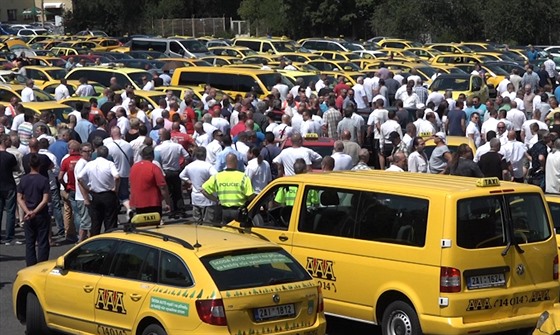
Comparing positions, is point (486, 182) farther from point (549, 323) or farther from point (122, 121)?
point (122, 121)

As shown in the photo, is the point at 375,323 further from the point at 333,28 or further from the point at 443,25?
the point at 333,28

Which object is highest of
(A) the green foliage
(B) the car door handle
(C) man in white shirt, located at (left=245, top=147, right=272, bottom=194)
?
(B) the car door handle

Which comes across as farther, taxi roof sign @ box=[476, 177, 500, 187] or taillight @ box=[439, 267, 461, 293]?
taxi roof sign @ box=[476, 177, 500, 187]

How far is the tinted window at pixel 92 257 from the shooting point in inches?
441

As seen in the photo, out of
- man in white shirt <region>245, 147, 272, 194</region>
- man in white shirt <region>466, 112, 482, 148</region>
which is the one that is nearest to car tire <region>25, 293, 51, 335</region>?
man in white shirt <region>245, 147, 272, 194</region>

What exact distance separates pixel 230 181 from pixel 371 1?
5812 centimetres

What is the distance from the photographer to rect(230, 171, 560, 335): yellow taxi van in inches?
443

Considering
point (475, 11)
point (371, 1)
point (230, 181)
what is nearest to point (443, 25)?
point (475, 11)

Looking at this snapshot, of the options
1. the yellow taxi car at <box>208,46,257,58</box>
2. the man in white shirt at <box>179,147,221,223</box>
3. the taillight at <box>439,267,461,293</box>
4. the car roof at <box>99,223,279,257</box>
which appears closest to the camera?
the car roof at <box>99,223,279,257</box>

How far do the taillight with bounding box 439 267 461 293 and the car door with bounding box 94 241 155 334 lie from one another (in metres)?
2.78

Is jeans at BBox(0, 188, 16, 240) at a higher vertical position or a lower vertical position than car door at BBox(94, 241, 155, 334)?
lower

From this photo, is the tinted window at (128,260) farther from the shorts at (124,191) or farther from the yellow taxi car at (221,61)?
the yellow taxi car at (221,61)

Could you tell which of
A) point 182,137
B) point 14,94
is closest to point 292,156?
point 182,137

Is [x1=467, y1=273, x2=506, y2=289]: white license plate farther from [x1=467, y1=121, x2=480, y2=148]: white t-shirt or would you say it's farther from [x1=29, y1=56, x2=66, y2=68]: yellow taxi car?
[x1=29, y1=56, x2=66, y2=68]: yellow taxi car
